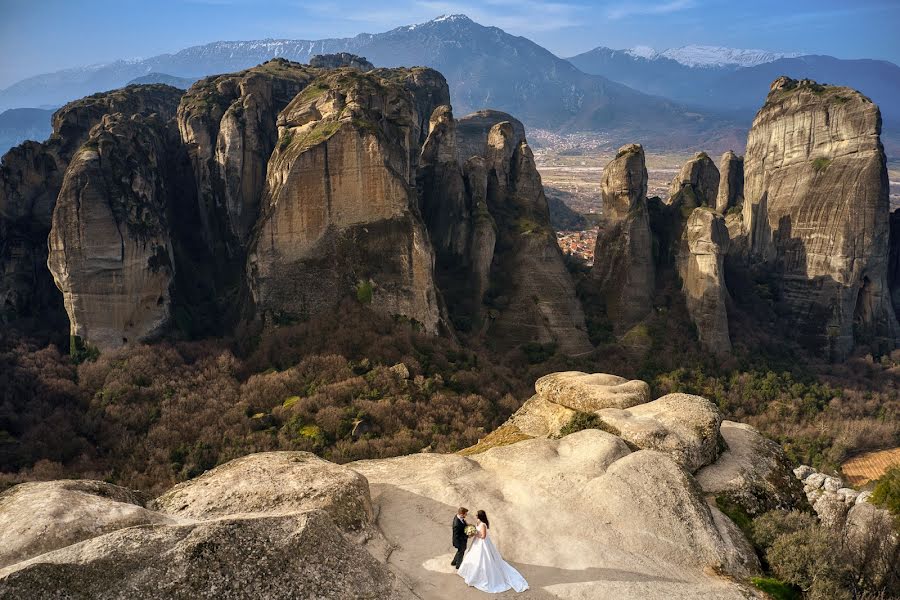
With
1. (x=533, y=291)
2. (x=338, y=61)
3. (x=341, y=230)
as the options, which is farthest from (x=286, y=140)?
(x=338, y=61)

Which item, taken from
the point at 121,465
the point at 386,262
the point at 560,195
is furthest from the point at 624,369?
the point at 560,195

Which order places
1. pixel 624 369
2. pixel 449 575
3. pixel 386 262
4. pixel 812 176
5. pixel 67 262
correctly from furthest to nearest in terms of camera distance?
pixel 812 176 < pixel 624 369 < pixel 386 262 < pixel 67 262 < pixel 449 575

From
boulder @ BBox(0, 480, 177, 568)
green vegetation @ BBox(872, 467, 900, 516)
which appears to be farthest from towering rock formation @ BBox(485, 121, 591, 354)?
boulder @ BBox(0, 480, 177, 568)

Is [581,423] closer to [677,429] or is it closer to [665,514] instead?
[677,429]

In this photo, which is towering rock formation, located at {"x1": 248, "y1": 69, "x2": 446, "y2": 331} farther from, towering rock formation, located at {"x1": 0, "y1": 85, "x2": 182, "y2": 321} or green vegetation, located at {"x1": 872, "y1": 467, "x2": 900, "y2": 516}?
green vegetation, located at {"x1": 872, "y1": 467, "x2": 900, "y2": 516}

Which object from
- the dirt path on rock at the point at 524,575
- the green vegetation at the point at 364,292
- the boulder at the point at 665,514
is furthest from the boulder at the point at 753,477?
the green vegetation at the point at 364,292

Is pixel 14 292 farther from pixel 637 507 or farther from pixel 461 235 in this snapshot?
pixel 637 507

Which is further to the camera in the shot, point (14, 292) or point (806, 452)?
point (14, 292)

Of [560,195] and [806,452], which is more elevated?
[560,195]
